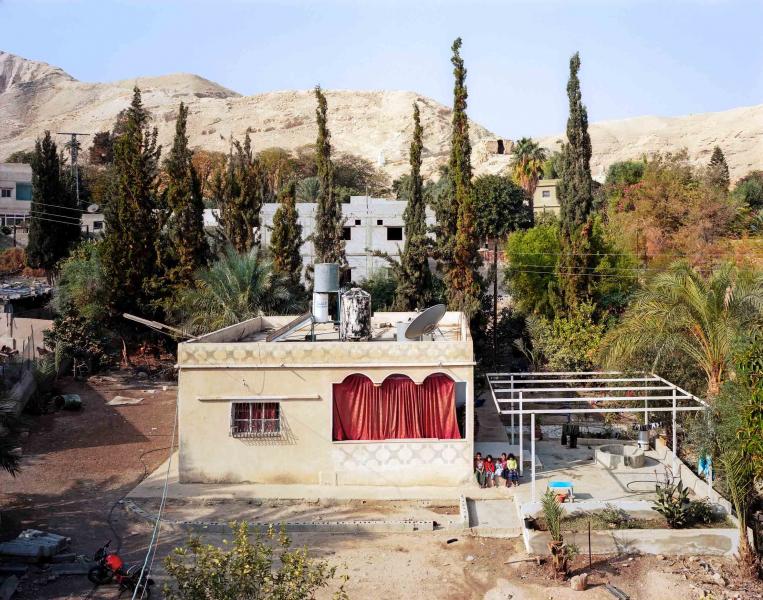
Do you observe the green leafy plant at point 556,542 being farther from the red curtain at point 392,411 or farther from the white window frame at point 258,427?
the white window frame at point 258,427

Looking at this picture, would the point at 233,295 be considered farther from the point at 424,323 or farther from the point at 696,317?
the point at 696,317

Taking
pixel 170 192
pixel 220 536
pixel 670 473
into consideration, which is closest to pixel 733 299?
pixel 670 473

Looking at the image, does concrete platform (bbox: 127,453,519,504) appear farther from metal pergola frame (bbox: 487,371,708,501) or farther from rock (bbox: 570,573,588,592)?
rock (bbox: 570,573,588,592)

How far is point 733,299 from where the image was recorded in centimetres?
1658

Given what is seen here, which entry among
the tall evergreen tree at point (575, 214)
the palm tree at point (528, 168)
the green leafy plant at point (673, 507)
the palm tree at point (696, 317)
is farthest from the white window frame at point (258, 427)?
the palm tree at point (528, 168)

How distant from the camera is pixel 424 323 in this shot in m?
17.1

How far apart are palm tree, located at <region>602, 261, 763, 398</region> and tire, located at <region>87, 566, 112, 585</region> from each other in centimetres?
1194

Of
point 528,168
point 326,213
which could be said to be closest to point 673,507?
point 326,213

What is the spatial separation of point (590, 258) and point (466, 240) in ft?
20.7

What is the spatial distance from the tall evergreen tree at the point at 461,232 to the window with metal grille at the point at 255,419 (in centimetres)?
1145

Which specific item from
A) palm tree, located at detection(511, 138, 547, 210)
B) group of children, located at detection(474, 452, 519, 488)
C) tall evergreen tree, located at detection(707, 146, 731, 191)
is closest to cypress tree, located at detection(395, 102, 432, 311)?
group of children, located at detection(474, 452, 519, 488)

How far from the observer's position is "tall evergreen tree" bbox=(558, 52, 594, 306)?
1115 inches

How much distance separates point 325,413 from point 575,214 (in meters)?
16.8

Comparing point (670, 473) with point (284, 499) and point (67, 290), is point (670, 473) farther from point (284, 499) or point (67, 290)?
point (67, 290)
